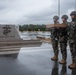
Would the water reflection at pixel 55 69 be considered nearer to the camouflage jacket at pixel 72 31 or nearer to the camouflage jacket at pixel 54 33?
the camouflage jacket at pixel 54 33

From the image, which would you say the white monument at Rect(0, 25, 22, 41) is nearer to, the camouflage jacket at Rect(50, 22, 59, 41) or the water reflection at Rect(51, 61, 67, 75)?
the camouflage jacket at Rect(50, 22, 59, 41)

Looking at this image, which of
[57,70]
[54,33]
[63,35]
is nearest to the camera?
[57,70]

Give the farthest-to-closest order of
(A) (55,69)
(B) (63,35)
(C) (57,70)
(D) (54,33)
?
1. (D) (54,33)
2. (B) (63,35)
3. (A) (55,69)
4. (C) (57,70)

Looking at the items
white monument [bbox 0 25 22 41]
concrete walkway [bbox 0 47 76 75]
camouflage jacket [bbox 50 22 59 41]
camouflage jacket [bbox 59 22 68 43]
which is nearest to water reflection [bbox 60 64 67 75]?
→ concrete walkway [bbox 0 47 76 75]

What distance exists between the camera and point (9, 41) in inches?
533

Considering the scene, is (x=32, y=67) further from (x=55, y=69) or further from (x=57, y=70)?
(x=57, y=70)

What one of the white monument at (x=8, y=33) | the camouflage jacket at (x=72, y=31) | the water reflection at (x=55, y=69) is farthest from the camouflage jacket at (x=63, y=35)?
the white monument at (x=8, y=33)

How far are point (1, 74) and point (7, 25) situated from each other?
9101mm

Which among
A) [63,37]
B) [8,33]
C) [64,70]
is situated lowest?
[64,70]

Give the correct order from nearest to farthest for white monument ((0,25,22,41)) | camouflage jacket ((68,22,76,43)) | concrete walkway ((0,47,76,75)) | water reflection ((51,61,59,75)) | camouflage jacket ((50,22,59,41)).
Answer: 1. water reflection ((51,61,59,75))
2. concrete walkway ((0,47,76,75))
3. camouflage jacket ((68,22,76,43))
4. camouflage jacket ((50,22,59,41))
5. white monument ((0,25,22,41))

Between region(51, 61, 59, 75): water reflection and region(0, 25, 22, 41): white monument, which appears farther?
region(0, 25, 22, 41): white monument

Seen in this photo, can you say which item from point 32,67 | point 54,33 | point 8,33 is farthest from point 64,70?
point 8,33

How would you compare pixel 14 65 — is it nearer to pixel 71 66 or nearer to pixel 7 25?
pixel 71 66

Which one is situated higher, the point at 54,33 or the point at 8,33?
the point at 54,33
